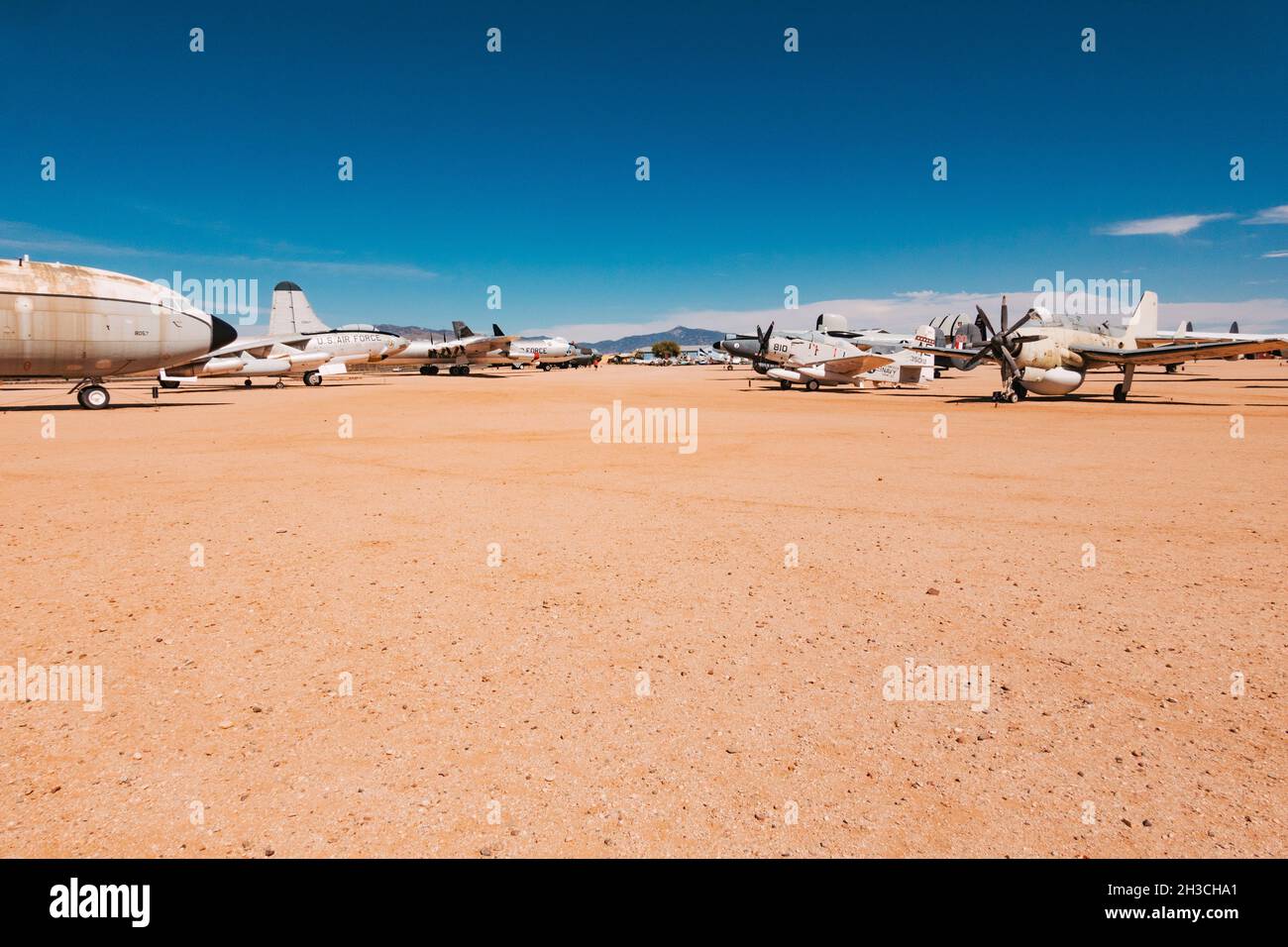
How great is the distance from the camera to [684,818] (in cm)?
310

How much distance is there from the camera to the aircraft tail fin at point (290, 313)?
2325 inches

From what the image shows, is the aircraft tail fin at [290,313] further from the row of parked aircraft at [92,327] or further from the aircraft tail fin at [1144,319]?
the aircraft tail fin at [1144,319]

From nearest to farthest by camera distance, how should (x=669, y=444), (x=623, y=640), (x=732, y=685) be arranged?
(x=732, y=685)
(x=623, y=640)
(x=669, y=444)

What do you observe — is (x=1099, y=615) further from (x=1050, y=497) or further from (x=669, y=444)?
(x=669, y=444)

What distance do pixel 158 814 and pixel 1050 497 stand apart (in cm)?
1147

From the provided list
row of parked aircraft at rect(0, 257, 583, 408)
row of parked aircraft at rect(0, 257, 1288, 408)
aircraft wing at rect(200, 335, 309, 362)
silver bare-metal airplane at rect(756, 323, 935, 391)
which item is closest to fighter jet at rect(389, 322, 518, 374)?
row of parked aircraft at rect(0, 257, 1288, 408)

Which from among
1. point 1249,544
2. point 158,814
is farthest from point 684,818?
point 1249,544

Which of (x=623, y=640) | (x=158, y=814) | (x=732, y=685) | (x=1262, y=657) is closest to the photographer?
(x=158, y=814)

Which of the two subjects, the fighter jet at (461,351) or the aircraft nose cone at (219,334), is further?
the fighter jet at (461,351)

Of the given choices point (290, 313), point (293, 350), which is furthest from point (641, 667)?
point (290, 313)

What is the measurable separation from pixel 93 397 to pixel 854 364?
3805 centimetres

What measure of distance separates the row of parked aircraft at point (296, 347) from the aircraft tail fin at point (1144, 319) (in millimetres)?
73

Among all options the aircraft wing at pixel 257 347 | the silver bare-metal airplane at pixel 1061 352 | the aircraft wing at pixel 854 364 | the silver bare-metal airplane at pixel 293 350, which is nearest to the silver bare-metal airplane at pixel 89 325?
the silver bare-metal airplane at pixel 293 350

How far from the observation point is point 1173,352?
28.5 metres
